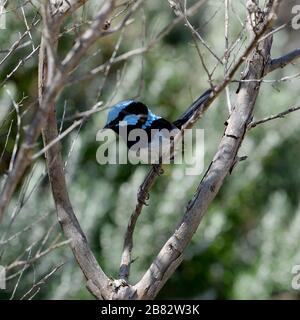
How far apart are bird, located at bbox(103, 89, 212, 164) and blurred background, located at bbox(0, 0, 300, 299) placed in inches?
64.4

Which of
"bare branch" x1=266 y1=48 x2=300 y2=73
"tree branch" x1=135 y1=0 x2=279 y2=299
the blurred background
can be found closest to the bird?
"tree branch" x1=135 y1=0 x2=279 y2=299

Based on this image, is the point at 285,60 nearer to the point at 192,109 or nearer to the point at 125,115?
the point at 192,109

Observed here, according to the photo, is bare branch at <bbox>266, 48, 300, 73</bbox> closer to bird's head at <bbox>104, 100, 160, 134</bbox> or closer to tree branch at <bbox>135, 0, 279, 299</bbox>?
tree branch at <bbox>135, 0, 279, 299</bbox>

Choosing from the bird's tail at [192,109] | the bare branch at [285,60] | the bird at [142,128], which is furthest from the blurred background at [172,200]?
the bare branch at [285,60]

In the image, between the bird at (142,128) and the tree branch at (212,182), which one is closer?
the tree branch at (212,182)

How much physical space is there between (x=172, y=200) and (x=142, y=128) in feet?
7.61

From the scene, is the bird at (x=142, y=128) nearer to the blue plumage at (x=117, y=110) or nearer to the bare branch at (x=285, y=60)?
the blue plumage at (x=117, y=110)

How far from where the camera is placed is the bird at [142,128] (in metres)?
3.22

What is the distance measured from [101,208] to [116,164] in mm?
537

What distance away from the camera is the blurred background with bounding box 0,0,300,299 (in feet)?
17.3

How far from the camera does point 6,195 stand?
1.99 metres

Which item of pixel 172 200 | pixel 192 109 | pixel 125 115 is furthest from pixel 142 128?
pixel 172 200

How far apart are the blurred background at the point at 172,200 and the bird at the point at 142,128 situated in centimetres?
164
